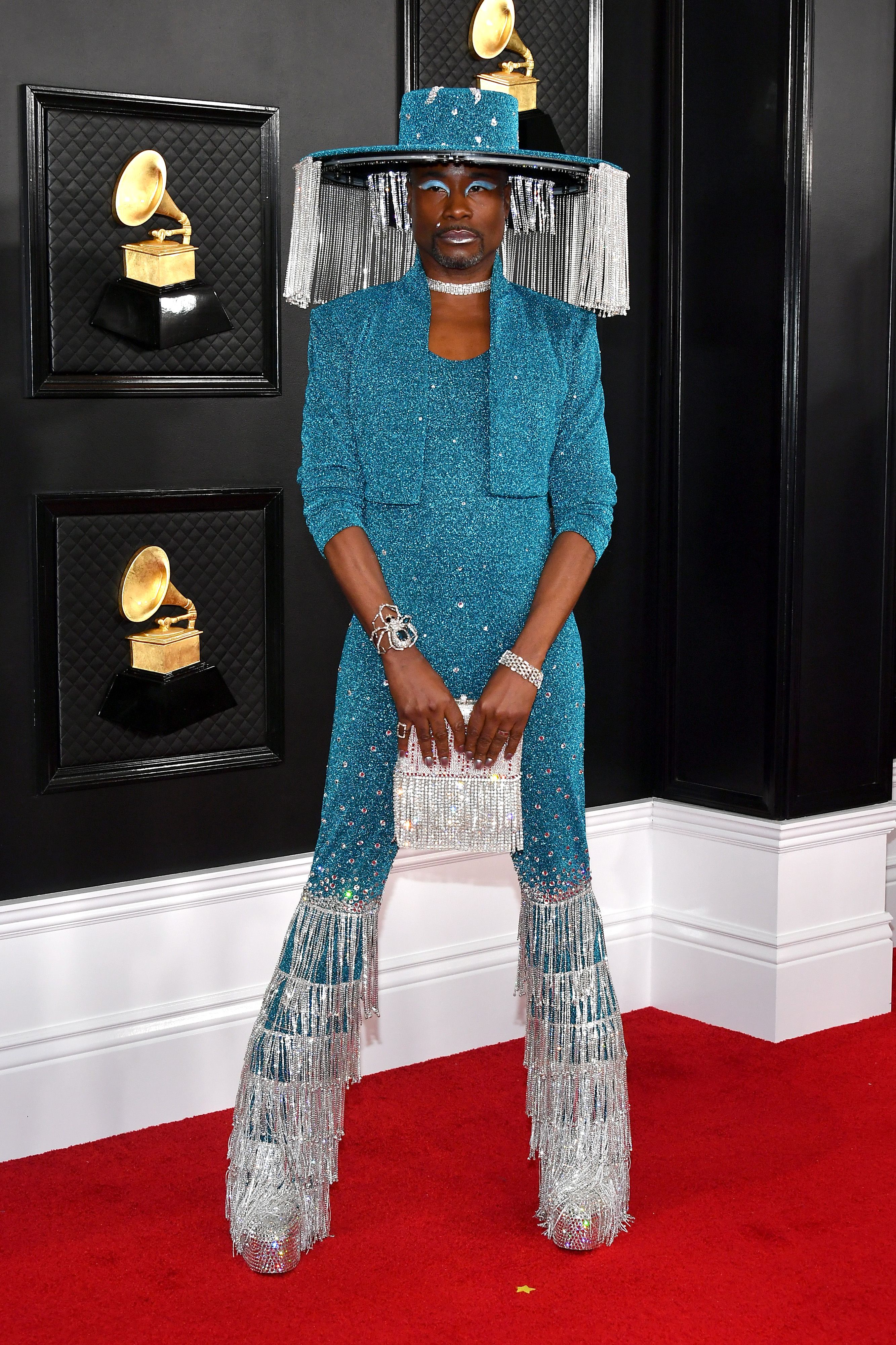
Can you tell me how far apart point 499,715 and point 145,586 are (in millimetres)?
850

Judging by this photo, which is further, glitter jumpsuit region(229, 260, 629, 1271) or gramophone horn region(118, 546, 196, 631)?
gramophone horn region(118, 546, 196, 631)

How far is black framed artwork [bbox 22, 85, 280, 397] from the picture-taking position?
8.04 ft

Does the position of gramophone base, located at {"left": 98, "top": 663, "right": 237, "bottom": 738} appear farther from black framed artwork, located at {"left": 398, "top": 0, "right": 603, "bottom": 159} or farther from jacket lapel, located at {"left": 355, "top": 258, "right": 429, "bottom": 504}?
black framed artwork, located at {"left": 398, "top": 0, "right": 603, "bottom": 159}

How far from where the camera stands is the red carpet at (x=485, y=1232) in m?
A: 2.07

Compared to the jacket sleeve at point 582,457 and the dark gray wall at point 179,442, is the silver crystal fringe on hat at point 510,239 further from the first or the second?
the dark gray wall at point 179,442

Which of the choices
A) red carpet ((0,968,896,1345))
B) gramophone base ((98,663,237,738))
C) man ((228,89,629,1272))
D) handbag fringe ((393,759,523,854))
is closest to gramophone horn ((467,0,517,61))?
man ((228,89,629,1272))

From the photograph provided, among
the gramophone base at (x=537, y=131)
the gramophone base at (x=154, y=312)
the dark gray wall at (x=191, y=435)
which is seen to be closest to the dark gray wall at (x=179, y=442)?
the dark gray wall at (x=191, y=435)

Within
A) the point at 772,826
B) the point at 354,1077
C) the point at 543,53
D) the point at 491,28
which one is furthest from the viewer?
the point at 772,826

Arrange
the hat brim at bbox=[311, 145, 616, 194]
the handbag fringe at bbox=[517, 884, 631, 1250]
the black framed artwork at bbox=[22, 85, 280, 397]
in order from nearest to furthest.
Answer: the hat brim at bbox=[311, 145, 616, 194]
the handbag fringe at bbox=[517, 884, 631, 1250]
the black framed artwork at bbox=[22, 85, 280, 397]

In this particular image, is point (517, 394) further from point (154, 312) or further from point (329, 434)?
point (154, 312)

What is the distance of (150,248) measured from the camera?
2506 mm

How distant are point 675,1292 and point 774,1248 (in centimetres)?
21

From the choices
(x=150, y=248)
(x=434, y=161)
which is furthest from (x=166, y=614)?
(x=434, y=161)

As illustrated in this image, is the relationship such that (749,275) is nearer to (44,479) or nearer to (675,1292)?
(44,479)
